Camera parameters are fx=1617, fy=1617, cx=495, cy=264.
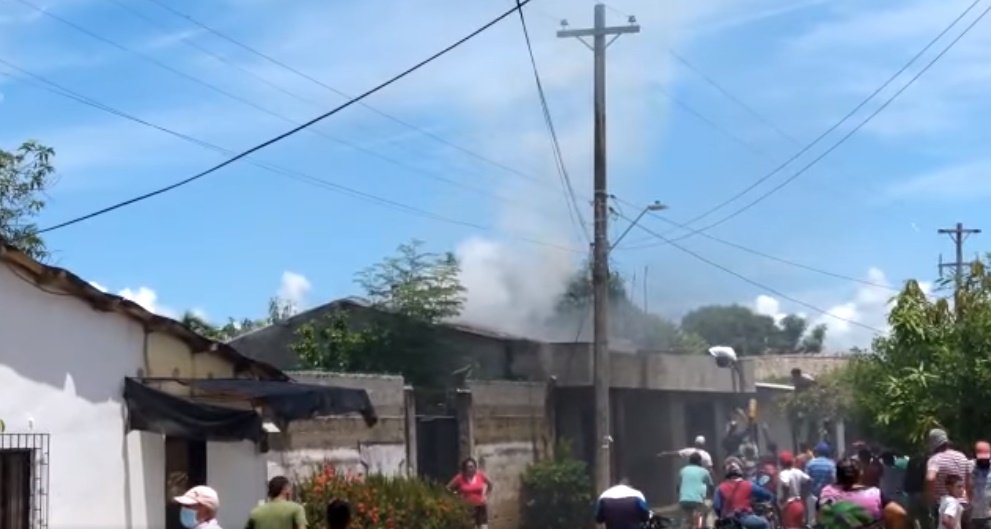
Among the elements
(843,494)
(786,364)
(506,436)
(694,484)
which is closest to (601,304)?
(506,436)

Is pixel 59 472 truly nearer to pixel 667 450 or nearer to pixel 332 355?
pixel 332 355

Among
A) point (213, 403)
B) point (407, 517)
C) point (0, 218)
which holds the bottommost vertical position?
point (407, 517)

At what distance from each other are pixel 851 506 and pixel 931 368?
8.00 meters

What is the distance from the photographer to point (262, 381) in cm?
1725

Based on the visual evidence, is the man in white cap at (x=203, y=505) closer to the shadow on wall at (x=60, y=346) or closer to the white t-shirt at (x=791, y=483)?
the shadow on wall at (x=60, y=346)

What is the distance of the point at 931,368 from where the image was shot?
19109mm

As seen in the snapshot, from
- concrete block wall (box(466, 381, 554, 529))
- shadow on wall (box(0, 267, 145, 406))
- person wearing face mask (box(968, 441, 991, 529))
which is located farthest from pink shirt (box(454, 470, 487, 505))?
person wearing face mask (box(968, 441, 991, 529))

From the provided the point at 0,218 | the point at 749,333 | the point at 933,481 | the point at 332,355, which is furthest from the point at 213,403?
the point at 749,333

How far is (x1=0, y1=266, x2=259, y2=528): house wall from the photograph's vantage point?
47.8ft

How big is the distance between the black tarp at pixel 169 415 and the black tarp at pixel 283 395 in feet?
1.18

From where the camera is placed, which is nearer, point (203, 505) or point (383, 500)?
point (203, 505)

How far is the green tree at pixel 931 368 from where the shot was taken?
18.5 m

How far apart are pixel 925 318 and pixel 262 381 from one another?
26.6ft

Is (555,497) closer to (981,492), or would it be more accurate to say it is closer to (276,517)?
(981,492)
